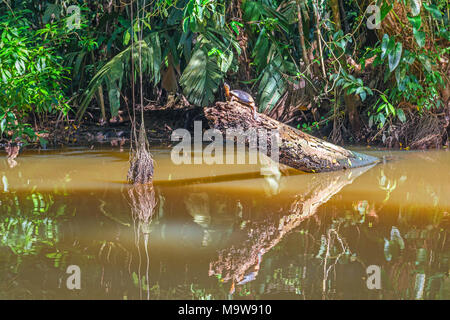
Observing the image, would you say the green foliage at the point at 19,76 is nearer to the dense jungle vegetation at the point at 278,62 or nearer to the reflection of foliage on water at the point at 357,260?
the dense jungle vegetation at the point at 278,62

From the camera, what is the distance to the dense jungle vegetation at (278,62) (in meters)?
5.70

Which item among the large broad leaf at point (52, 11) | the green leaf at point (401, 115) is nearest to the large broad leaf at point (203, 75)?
the green leaf at point (401, 115)

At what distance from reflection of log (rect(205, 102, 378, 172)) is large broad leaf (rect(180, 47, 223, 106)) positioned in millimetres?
1666

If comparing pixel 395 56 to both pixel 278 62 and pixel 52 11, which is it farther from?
pixel 52 11

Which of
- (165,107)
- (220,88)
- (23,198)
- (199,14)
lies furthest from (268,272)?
(165,107)

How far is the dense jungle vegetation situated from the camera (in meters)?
5.70

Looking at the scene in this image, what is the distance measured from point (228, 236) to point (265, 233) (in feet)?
0.59

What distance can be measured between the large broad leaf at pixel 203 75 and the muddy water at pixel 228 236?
182 cm

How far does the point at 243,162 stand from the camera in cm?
530

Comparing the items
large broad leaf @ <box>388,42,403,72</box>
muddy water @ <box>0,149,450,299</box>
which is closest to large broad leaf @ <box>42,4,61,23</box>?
muddy water @ <box>0,149,450,299</box>

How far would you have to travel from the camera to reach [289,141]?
4.47 m

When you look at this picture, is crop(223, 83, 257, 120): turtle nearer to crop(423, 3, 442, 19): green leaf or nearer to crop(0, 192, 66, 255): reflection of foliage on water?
crop(0, 192, 66, 255): reflection of foliage on water

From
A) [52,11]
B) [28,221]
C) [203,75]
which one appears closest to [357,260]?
[28,221]
